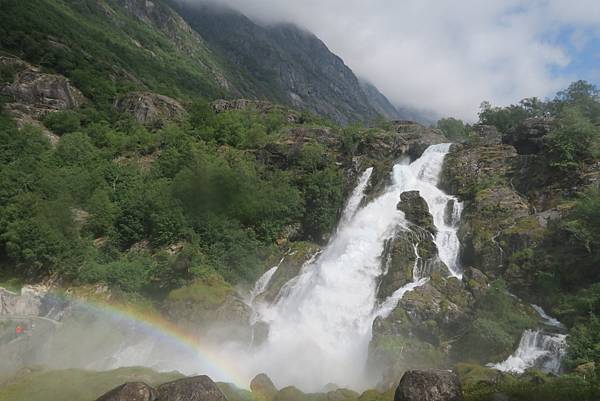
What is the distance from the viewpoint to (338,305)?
105 ft

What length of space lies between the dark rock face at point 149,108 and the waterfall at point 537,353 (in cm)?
6884

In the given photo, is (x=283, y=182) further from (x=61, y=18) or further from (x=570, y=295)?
(x=61, y=18)

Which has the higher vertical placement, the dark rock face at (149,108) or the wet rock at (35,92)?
the dark rock face at (149,108)

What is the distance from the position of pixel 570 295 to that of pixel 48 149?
62.3 metres

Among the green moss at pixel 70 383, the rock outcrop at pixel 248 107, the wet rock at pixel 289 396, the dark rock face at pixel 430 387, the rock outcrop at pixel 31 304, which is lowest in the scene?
the rock outcrop at pixel 31 304

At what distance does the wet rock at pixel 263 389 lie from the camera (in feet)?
62.0

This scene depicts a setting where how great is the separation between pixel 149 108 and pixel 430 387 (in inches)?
3076

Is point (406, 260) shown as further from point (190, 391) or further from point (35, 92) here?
point (35, 92)

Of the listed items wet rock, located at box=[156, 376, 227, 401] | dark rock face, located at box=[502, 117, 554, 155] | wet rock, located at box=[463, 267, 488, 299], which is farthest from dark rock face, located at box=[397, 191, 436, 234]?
wet rock, located at box=[156, 376, 227, 401]

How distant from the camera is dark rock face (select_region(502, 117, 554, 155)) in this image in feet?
145

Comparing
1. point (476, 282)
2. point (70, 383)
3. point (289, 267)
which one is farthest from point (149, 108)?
point (476, 282)

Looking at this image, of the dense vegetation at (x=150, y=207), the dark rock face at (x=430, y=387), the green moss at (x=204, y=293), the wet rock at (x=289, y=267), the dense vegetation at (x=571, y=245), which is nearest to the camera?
the dark rock face at (x=430, y=387)

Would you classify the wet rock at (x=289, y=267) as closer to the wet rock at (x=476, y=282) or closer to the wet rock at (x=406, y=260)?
the wet rock at (x=406, y=260)

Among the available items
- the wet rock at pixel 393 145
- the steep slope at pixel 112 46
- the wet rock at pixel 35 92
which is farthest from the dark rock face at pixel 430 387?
the steep slope at pixel 112 46
